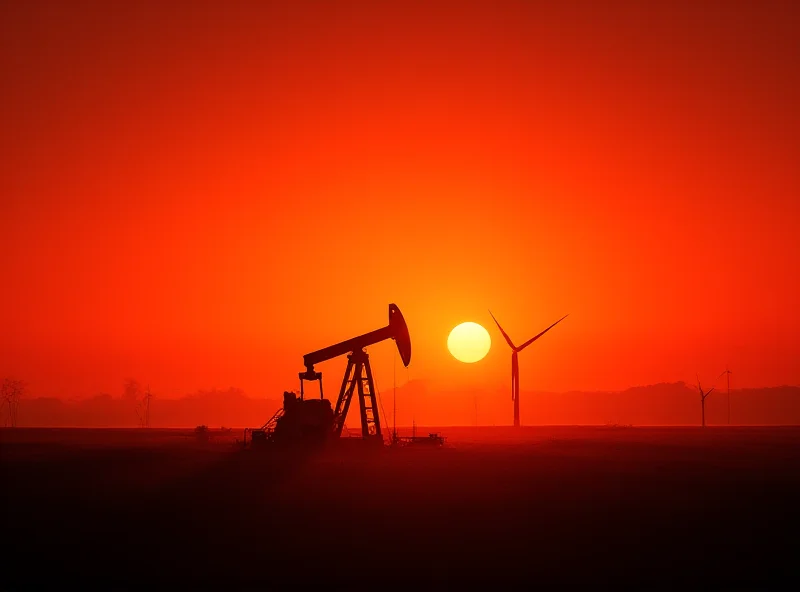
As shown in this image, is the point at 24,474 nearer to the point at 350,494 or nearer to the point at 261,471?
the point at 261,471

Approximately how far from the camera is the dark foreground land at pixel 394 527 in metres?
20.5

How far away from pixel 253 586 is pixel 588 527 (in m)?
13.1

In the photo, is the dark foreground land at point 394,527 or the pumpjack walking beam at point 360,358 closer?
the dark foreground land at point 394,527

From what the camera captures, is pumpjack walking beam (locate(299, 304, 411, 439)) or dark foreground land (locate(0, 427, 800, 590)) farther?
pumpjack walking beam (locate(299, 304, 411, 439))

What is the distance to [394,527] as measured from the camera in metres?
27.2

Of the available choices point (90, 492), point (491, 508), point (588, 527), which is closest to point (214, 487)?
point (90, 492)

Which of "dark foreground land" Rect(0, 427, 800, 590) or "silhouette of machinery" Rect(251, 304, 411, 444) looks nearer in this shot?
"dark foreground land" Rect(0, 427, 800, 590)

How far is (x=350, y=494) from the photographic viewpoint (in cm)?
3528

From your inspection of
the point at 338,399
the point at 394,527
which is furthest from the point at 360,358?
the point at 394,527

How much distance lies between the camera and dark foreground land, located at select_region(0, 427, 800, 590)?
20.5 metres

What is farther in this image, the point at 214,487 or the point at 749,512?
the point at 214,487

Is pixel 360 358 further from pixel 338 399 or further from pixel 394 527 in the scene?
pixel 394 527

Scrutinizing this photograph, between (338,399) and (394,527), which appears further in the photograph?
(338,399)

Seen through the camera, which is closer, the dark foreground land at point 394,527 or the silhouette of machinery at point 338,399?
the dark foreground land at point 394,527
